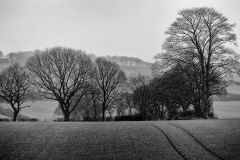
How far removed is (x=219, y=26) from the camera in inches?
1083

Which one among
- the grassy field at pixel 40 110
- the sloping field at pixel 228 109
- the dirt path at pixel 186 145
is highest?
the grassy field at pixel 40 110

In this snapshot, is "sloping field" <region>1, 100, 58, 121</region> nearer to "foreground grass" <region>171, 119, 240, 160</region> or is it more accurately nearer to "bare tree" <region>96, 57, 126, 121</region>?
"bare tree" <region>96, 57, 126, 121</region>

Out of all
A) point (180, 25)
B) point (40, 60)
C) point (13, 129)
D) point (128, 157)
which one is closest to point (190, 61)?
point (180, 25)

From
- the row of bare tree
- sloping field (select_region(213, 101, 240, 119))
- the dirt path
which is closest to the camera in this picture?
the dirt path

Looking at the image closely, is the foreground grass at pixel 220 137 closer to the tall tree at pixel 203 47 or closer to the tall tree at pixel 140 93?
the tall tree at pixel 203 47

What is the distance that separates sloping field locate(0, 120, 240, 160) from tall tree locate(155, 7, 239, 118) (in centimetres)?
1251

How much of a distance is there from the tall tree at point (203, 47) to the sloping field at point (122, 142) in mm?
12509

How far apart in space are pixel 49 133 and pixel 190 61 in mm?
23950

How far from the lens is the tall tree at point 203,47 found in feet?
90.7

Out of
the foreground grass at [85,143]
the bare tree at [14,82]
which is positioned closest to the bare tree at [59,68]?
the bare tree at [14,82]

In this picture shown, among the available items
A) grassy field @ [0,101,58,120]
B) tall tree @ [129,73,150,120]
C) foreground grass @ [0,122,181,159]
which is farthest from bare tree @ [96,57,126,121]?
grassy field @ [0,101,58,120]

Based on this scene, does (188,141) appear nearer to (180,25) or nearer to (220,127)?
(220,127)

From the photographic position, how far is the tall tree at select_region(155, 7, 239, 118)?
27.7m

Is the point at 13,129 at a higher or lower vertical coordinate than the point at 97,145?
higher
